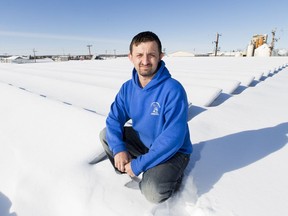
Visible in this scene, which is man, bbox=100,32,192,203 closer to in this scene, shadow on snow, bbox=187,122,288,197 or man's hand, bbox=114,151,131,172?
man's hand, bbox=114,151,131,172

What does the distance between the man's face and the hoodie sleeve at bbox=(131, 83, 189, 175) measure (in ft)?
0.61

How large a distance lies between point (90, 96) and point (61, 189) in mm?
1913

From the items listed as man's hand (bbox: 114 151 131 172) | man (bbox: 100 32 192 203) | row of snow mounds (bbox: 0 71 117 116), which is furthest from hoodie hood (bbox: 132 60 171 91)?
row of snow mounds (bbox: 0 71 117 116)

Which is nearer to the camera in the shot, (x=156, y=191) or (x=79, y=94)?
(x=156, y=191)

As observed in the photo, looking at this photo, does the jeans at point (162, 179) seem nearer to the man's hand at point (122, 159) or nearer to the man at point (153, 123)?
the man at point (153, 123)

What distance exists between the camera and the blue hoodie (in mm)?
1051

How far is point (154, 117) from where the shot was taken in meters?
1.14

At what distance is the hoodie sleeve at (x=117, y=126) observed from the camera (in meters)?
1.21

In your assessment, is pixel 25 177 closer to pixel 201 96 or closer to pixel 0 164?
pixel 0 164

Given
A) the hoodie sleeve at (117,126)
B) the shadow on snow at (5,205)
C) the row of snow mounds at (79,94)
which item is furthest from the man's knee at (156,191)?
the row of snow mounds at (79,94)

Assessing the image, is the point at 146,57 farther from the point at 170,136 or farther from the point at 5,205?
the point at 5,205

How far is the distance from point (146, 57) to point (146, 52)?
0.03 meters

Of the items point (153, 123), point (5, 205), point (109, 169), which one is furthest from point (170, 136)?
point (5, 205)

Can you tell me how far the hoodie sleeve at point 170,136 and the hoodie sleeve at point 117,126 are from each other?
0.58 ft
